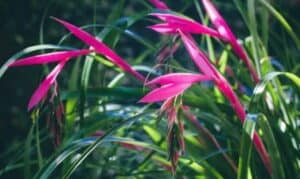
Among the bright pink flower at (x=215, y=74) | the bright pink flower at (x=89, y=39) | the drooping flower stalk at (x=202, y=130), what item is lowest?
the drooping flower stalk at (x=202, y=130)

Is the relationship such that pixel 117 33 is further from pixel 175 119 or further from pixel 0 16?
pixel 0 16

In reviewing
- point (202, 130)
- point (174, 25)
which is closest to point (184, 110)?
point (202, 130)

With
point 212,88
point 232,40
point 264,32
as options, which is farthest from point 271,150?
point 212,88

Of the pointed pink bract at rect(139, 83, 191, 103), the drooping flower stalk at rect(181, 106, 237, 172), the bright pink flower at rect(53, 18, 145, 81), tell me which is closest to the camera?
the pointed pink bract at rect(139, 83, 191, 103)

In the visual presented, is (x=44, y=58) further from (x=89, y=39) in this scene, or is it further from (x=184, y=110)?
(x=184, y=110)

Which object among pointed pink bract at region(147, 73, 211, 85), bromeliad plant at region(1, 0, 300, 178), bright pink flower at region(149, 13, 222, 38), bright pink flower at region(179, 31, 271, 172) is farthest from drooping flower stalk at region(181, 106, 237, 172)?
pointed pink bract at region(147, 73, 211, 85)

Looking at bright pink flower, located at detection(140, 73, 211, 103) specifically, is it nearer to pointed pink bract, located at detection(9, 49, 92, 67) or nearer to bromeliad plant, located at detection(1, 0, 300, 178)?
bromeliad plant, located at detection(1, 0, 300, 178)

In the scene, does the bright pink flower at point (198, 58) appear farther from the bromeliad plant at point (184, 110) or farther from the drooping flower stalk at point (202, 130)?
the drooping flower stalk at point (202, 130)

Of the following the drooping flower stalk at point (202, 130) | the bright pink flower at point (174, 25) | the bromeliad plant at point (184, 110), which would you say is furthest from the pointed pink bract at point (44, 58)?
the drooping flower stalk at point (202, 130)

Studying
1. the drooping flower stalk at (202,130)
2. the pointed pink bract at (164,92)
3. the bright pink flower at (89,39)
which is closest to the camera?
the pointed pink bract at (164,92)

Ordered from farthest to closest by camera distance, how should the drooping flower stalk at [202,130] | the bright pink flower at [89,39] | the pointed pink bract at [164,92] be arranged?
the drooping flower stalk at [202,130], the bright pink flower at [89,39], the pointed pink bract at [164,92]
